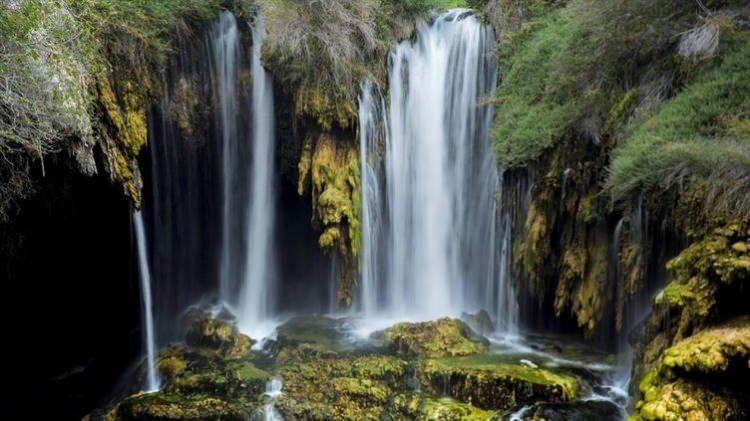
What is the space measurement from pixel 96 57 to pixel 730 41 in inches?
354

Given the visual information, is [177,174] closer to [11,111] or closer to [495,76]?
[11,111]

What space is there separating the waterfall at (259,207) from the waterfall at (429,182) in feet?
7.40

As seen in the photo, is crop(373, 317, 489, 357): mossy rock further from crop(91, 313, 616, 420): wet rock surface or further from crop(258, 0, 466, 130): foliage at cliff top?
crop(258, 0, 466, 130): foliage at cliff top

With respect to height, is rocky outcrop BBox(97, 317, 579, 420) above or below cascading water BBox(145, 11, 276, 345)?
below

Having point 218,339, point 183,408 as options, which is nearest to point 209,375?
point 183,408

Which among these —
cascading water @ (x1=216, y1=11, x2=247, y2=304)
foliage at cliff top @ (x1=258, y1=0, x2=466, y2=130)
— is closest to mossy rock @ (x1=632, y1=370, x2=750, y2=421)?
foliage at cliff top @ (x1=258, y1=0, x2=466, y2=130)

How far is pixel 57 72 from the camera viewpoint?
22.2ft

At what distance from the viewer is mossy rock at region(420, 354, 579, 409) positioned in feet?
24.7

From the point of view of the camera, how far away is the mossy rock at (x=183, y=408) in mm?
7812

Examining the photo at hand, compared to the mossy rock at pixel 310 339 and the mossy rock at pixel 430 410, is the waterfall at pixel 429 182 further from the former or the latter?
the mossy rock at pixel 430 410

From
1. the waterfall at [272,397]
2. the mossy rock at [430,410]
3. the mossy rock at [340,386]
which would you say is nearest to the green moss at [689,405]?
the mossy rock at [430,410]

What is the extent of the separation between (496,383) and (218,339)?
17.0 ft

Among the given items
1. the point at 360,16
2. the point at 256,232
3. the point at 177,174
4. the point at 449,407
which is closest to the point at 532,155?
the point at 449,407

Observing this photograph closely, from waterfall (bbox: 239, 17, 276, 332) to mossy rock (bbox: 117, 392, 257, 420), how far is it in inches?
152
